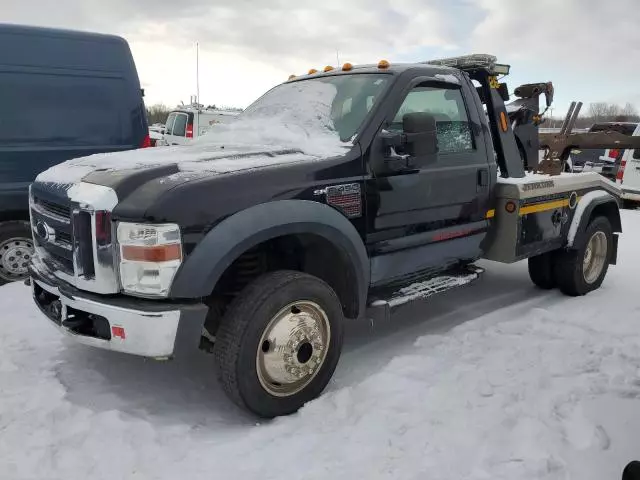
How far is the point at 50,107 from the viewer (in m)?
5.46

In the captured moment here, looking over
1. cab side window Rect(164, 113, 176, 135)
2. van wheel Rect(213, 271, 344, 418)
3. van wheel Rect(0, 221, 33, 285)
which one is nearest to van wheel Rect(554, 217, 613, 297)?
van wheel Rect(213, 271, 344, 418)

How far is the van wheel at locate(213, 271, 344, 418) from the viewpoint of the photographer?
115 inches

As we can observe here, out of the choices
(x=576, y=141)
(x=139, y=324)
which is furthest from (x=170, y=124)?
(x=139, y=324)

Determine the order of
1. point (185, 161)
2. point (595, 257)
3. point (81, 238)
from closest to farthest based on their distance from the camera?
1. point (81, 238)
2. point (185, 161)
3. point (595, 257)

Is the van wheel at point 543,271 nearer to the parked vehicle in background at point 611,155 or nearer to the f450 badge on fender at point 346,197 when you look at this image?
the f450 badge on fender at point 346,197

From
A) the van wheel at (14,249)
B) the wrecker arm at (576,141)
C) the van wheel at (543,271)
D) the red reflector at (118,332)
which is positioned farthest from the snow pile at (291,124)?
the wrecker arm at (576,141)

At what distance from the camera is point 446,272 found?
4547mm

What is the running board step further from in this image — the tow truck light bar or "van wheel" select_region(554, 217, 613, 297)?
the tow truck light bar

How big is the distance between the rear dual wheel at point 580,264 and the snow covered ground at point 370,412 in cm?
88

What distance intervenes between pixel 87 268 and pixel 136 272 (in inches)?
12.6

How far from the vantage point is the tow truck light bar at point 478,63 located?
15.8ft

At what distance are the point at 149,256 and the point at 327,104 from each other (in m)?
1.88

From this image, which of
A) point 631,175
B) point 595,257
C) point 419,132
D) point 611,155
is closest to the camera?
point 419,132

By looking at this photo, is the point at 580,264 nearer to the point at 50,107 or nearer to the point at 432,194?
the point at 432,194
